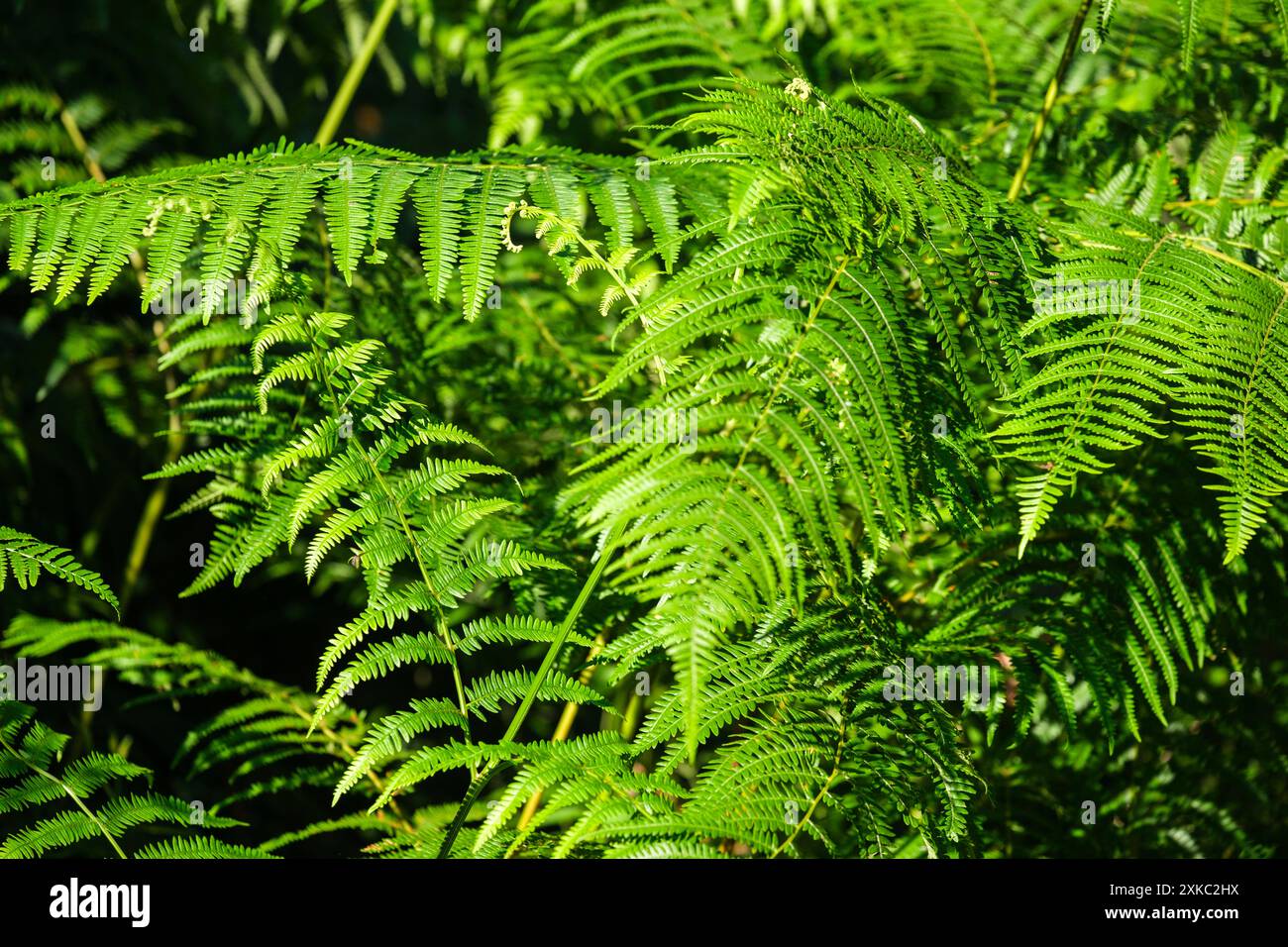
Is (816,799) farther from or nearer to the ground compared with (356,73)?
nearer to the ground

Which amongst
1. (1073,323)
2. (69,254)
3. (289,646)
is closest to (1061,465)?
(1073,323)

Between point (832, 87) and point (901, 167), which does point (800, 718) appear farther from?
point (832, 87)

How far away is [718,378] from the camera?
0.86 m

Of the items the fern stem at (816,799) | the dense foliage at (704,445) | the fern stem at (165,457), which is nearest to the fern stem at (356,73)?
the dense foliage at (704,445)

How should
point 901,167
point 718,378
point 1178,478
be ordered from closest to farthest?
point 718,378 → point 901,167 → point 1178,478

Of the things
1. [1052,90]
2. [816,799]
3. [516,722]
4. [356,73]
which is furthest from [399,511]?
[356,73]

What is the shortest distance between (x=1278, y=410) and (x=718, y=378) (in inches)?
22.4

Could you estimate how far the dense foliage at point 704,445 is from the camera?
91cm

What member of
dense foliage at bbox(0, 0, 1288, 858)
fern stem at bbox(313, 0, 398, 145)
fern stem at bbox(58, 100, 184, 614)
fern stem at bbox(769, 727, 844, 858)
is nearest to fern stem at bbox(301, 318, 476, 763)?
dense foliage at bbox(0, 0, 1288, 858)

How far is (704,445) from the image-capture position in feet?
2.63

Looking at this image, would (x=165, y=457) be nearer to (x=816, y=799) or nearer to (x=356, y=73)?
(x=356, y=73)

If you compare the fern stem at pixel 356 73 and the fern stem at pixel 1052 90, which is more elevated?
the fern stem at pixel 356 73

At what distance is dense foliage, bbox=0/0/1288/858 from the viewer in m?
0.91

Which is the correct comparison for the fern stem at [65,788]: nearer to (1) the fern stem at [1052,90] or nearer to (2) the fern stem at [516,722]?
(2) the fern stem at [516,722]
